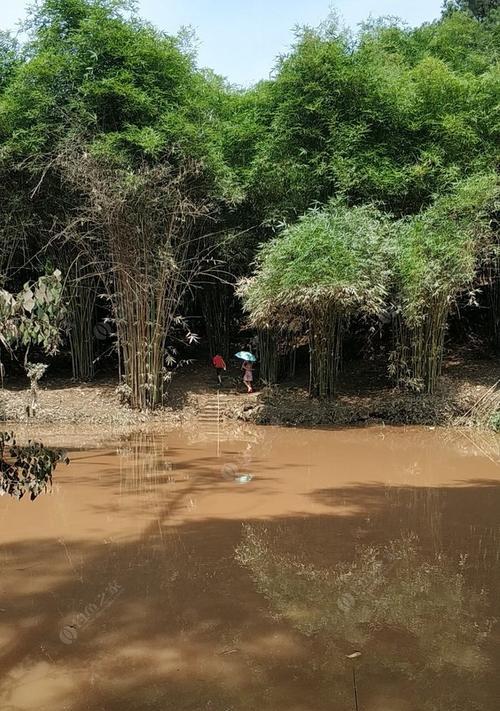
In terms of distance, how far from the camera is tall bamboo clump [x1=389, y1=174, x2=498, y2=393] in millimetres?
7656

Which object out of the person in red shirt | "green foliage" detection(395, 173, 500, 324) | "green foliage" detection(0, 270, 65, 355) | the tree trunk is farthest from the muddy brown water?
the person in red shirt

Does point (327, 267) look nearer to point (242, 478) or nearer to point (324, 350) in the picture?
point (324, 350)

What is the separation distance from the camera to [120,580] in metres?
2.83

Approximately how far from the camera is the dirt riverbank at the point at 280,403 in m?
8.07

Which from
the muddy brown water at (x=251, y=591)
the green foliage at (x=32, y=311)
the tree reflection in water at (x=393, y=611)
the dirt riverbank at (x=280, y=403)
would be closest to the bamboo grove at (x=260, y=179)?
the dirt riverbank at (x=280, y=403)

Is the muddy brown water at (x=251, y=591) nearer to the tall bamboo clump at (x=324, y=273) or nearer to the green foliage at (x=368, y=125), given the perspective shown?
the tall bamboo clump at (x=324, y=273)

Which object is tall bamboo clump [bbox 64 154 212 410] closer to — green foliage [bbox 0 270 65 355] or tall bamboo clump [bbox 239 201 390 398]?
tall bamboo clump [bbox 239 201 390 398]

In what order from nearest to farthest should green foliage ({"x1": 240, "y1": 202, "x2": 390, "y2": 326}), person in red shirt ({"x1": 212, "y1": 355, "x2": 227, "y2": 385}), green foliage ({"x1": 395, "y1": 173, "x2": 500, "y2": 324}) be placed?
green foliage ({"x1": 240, "y1": 202, "x2": 390, "y2": 326}) → green foliage ({"x1": 395, "y1": 173, "x2": 500, "y2": 324}) → person in red shirt ({"x1": 212, "y1": 355, "x2": 227, "y2": 385})

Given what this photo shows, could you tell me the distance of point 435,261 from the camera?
7.62 metres

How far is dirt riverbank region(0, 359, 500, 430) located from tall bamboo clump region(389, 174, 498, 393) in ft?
1.53

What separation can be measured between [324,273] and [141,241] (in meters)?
2.49

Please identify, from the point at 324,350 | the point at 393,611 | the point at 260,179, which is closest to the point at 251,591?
the point at 393,611

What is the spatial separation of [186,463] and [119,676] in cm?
368

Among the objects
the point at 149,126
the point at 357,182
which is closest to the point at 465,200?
the point at 357,182
